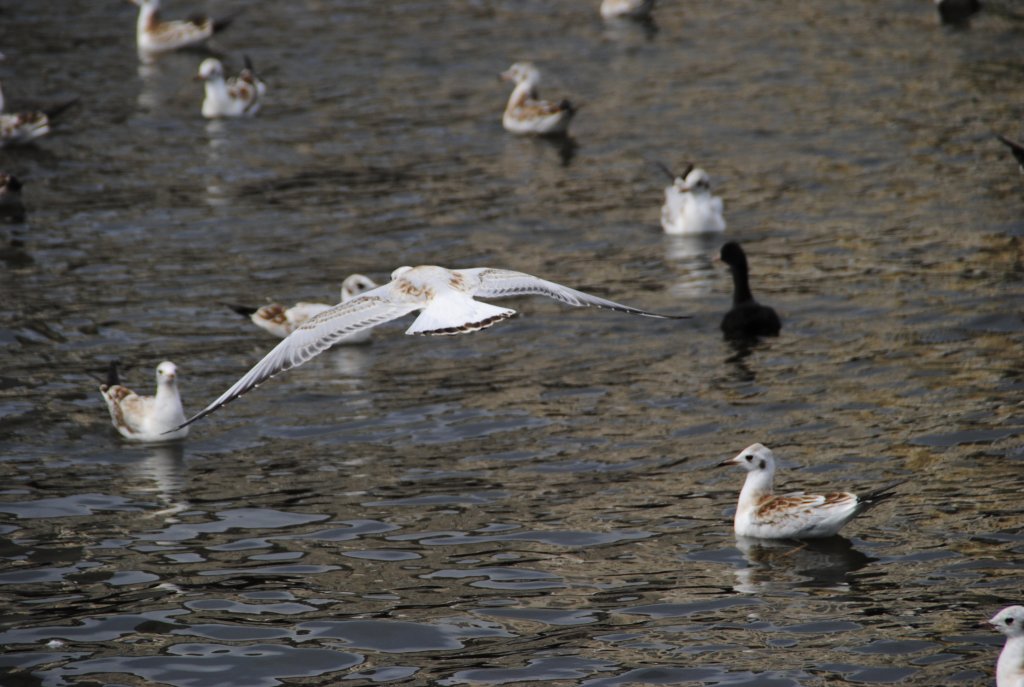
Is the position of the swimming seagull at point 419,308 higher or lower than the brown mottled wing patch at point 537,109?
lower

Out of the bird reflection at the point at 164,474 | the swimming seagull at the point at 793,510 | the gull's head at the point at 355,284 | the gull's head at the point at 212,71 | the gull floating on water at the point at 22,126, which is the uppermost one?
the gull's head at the point at 212,71

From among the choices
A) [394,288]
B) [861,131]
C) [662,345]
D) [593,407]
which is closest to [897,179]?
[861,131]

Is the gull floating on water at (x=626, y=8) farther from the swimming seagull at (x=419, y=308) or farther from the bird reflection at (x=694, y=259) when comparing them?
the swimming seagull at (x=419, y=308)

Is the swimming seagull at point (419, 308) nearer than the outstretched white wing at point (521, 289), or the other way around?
the swimming seagull at point (419, 308)

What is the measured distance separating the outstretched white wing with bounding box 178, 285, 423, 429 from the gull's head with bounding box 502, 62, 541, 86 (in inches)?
514

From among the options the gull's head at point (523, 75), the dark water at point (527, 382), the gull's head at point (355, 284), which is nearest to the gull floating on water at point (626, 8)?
the dark water at point (527, 382)

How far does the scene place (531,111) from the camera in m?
22.5

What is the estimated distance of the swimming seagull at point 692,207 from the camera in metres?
17.6

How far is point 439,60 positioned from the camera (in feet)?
88.1

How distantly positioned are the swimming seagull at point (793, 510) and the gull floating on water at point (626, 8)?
20071 mm

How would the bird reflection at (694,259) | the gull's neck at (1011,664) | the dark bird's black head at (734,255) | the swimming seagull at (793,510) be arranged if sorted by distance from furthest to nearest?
the bird reflection at (694,259), the dark bird's black head at (734,255), the swimming seagull at (793,510), the gull's neck at (1011,664)

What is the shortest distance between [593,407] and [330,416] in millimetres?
2153

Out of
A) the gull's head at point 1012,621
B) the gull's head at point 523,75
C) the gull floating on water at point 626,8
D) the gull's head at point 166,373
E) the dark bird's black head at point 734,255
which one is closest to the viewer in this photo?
the gull's head at point 1012,621

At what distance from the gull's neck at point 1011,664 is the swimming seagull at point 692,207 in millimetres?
10246
